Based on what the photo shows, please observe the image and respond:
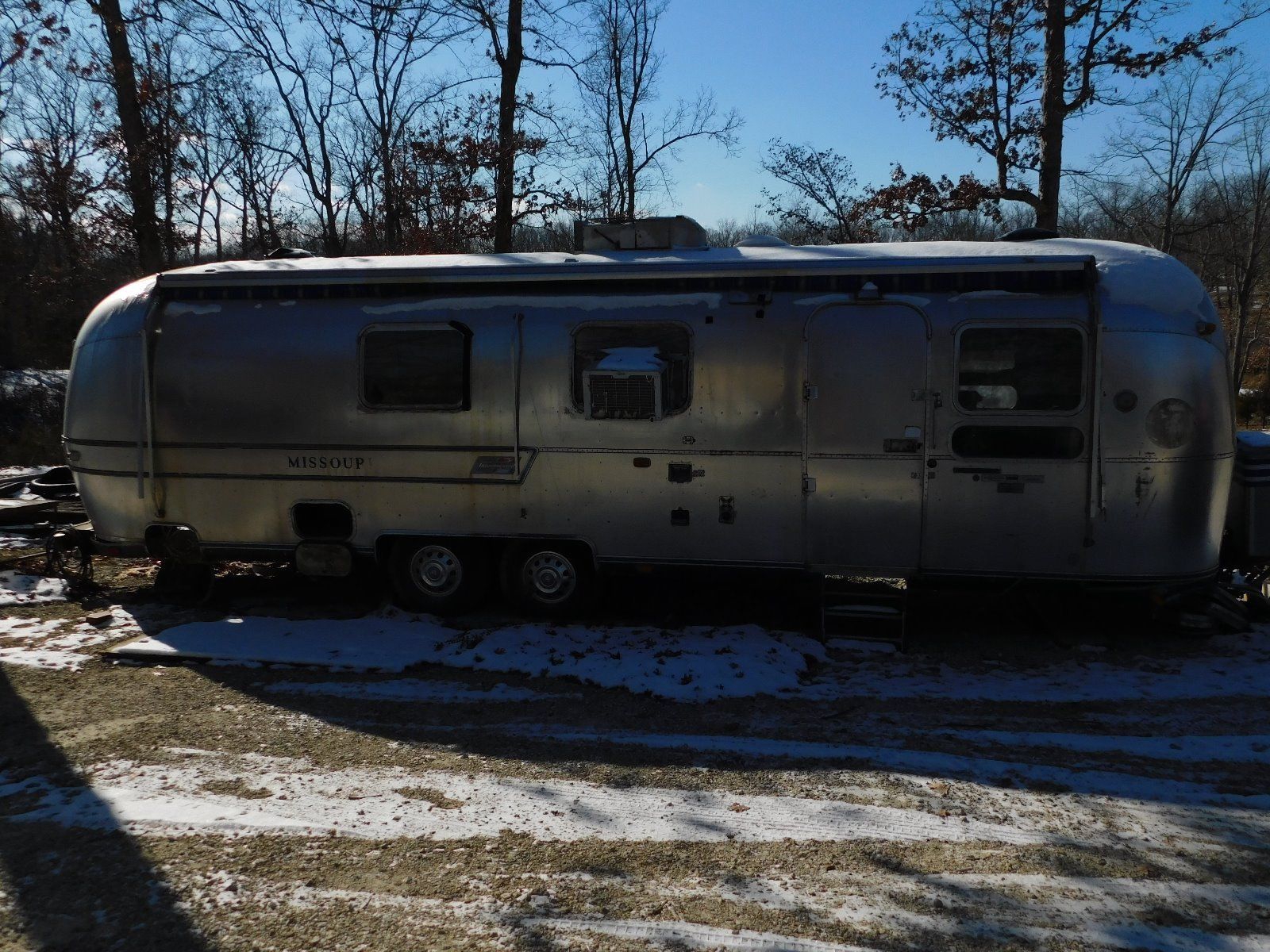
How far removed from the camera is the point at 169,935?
10.8ft

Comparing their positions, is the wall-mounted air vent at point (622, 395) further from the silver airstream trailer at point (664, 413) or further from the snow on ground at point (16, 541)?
the snow on ground at point (16, 541)

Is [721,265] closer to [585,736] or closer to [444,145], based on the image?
[585,736]

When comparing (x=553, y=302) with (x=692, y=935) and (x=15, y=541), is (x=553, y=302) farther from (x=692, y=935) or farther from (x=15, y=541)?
(x=15, y=541)

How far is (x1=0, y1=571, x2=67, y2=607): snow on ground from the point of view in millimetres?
8008

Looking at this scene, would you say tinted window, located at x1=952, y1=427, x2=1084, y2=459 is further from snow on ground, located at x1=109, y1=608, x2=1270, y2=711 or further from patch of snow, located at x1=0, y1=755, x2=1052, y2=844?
patch of snow, located at x1=0, y1=755, x2=1052, y2=844

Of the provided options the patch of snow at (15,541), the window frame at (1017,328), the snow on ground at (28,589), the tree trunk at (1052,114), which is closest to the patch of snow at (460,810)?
the window frame at (1017,328)

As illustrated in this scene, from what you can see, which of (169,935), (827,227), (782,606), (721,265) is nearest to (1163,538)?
(782,606)

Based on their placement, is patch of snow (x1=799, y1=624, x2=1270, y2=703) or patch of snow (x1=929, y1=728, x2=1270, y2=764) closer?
patch of snow (x1=929, y1=728, x2=1270, y2=764)

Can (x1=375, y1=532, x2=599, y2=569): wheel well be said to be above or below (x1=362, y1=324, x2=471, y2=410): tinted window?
below

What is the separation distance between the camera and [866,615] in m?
6.76

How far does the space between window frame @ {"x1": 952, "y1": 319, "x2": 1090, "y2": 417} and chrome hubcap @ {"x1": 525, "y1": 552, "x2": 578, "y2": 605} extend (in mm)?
3309

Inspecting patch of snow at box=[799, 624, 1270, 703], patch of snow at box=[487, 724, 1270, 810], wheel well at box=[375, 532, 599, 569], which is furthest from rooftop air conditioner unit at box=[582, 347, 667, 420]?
patch of snow at box=[487, 724, 1270, 810]

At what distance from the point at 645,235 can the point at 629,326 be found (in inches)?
42.1

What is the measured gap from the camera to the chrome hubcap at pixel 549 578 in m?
7.22
